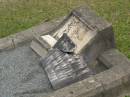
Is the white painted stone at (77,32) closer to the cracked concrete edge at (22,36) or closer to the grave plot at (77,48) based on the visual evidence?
the grave plot at (77,48)

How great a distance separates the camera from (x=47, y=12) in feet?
24.7

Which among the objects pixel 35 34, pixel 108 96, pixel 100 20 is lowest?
pixel 108 96

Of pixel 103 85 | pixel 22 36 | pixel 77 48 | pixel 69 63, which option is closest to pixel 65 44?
pixel 77 48

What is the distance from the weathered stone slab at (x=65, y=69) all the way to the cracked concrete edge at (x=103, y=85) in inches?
6.7

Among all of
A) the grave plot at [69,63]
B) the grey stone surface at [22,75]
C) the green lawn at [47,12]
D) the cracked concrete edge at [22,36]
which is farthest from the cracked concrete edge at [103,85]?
the green lawn at [47,12]

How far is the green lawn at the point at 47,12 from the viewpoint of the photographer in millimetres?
6891

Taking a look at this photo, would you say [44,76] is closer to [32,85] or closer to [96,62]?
[32,85]

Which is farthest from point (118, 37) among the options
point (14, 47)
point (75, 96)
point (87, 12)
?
point (75, 96)

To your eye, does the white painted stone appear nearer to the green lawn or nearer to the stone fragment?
the stone fragment

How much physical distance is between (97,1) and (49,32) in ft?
8.11

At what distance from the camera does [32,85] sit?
186 inches

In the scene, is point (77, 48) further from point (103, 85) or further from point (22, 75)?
point (22, 75)

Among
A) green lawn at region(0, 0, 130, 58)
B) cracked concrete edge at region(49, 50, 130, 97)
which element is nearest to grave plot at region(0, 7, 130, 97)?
cracked concrete edge at region(49, 50, 130, 97)

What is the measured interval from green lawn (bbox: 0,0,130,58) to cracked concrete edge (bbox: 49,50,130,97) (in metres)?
1.86
